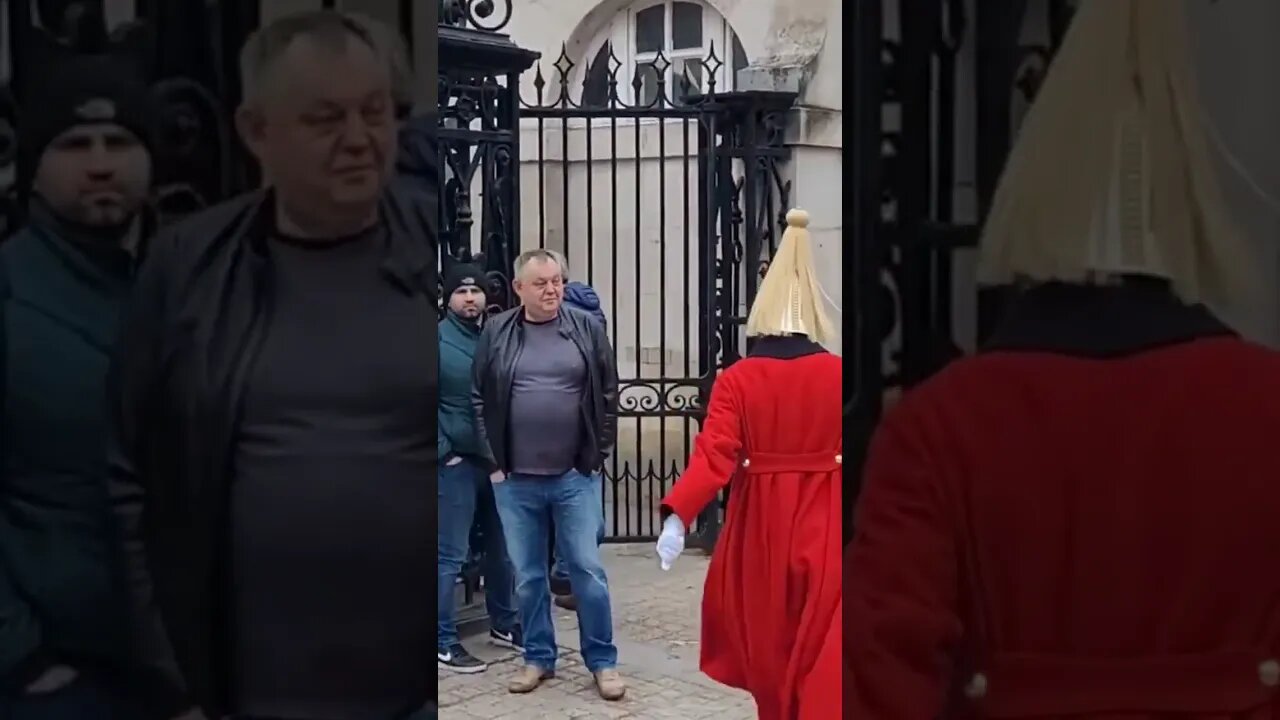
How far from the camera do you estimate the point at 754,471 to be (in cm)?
405

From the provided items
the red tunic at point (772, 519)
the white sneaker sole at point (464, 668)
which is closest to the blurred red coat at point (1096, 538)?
the red tunic at point (772, 519)

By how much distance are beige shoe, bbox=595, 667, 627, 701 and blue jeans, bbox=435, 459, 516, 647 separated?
1.96ft

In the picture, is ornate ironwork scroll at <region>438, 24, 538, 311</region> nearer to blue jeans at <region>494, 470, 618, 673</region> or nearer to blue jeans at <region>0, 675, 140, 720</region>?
blue jeans at <region>494, 470, 618, 673</region>

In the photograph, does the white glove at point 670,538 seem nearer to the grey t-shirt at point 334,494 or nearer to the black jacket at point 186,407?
the grey t-shirt at point 334,494

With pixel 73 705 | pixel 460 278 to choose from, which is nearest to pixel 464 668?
pixel 460 278

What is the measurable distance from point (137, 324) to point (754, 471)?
88.1 inches

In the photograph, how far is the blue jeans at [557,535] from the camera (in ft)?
16.0

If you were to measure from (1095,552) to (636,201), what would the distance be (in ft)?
16.4

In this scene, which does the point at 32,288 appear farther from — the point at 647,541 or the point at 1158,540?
the point at 647,541

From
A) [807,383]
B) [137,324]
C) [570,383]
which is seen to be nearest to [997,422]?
[137,324]

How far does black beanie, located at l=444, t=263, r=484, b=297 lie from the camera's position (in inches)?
198

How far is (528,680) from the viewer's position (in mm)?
5031

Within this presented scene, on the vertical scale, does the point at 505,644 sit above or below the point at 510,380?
below

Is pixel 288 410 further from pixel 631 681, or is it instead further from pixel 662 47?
pixel 662 47
